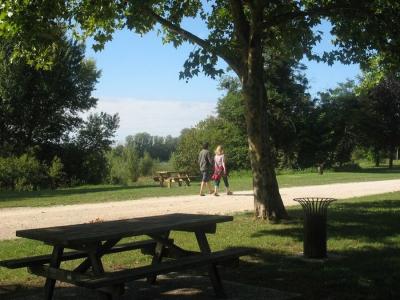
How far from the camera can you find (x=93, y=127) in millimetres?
43562

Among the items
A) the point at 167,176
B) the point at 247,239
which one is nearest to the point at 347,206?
the point at 247,239

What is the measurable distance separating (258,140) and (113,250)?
5738 millimetres

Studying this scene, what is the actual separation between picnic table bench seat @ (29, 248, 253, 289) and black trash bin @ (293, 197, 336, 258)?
187cm

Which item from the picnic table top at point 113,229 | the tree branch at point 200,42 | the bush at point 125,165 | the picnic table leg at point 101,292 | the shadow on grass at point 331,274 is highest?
the tree branch at point 200,42

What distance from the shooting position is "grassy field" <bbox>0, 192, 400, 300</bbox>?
680 cm

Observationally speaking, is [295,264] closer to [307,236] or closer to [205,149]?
[307,236]

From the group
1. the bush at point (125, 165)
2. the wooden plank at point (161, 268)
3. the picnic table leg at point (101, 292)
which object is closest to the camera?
the wooden plank at point (161, 268)

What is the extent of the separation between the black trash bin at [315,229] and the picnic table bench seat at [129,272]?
187cm

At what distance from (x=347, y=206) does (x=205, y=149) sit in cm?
751

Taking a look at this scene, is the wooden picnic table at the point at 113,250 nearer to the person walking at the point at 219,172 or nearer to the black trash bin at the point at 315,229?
the black trash bin at the point at 315,229

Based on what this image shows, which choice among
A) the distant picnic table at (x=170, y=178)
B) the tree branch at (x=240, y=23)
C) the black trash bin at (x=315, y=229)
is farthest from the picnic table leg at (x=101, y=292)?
→ the distant picnic table at (x=170, y=178)

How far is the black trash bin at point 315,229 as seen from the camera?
327 inches

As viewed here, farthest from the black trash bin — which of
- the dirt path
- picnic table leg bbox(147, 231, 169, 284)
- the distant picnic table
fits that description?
the distant picnic table

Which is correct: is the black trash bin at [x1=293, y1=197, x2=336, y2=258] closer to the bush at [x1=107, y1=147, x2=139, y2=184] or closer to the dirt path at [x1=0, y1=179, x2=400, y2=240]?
the dirt path at [x1=0, y1=179, x2=400, y2=240]
